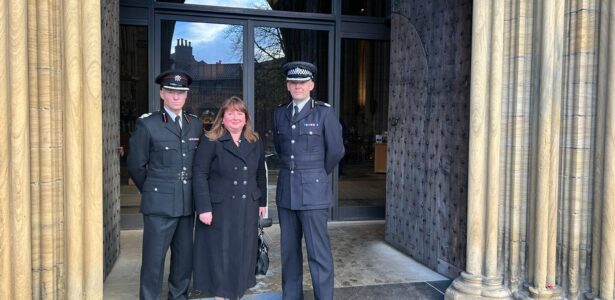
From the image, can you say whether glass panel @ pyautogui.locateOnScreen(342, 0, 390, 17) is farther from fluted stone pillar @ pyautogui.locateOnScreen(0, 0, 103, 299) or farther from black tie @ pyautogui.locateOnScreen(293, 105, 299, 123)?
fluted stone pillar @ pyautogui.locateOnScreen(0, 0, 103, 299)

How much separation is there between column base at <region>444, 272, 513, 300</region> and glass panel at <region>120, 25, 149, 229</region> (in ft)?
13.1

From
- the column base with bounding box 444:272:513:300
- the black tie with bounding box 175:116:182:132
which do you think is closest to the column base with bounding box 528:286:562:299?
the column base with bounding box 444:272:513:300

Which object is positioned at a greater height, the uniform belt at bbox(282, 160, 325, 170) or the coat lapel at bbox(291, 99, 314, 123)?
the coat lapel at bbox(291, 99, 314, 123)

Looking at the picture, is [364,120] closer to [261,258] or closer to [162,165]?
[261,258]

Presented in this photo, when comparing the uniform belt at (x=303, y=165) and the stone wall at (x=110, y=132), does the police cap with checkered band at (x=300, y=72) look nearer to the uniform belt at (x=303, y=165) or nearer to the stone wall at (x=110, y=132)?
the uniform belt at (x=303, y=165)

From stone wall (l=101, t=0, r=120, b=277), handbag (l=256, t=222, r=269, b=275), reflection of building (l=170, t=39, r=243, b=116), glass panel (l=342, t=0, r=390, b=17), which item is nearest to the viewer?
handbag (l=256, t=222, r=269, b=275)

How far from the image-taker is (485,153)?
11.9 ft

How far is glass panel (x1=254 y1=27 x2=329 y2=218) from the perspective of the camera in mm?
6230

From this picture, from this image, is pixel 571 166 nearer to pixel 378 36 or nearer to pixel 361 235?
pixel 361 235

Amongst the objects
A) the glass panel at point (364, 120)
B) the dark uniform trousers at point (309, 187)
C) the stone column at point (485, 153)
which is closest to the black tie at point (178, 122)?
the dark uniform trousers at point (309, 187)

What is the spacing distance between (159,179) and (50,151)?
0.72 meters

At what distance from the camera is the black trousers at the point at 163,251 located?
336cm

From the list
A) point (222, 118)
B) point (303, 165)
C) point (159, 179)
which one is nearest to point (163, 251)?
point (159, 179)

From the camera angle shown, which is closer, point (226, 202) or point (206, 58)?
point (226, 202)
